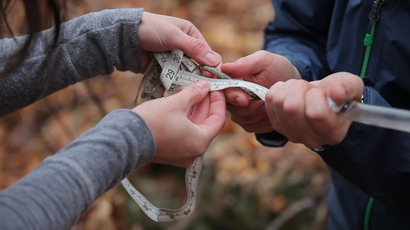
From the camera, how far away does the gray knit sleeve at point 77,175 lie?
0.87 meters

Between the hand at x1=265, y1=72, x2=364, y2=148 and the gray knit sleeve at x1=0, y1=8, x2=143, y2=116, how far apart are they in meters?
0.67

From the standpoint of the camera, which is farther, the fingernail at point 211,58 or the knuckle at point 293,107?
the fingernail at point 211,58

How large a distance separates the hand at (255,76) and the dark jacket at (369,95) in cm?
7

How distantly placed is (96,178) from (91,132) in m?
0.14

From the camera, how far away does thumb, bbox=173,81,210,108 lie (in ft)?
4.18

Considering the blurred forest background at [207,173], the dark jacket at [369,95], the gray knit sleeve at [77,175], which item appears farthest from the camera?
the blurred forest background at [207,173]

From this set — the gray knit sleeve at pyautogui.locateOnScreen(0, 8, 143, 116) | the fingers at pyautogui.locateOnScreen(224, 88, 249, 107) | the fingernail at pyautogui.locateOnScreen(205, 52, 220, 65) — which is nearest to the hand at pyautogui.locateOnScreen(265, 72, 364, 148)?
the fingers at pyautogui.locateOnScreen(224, 88, 249, 107)

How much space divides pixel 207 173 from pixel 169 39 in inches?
76.0

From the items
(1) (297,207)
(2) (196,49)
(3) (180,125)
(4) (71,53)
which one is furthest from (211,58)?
(1) (297,207)

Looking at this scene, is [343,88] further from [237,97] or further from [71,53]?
[71,53]

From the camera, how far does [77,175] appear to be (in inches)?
37.0

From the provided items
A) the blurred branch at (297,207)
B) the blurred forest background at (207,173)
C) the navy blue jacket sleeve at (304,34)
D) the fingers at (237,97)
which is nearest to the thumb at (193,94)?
the fingers at (237,97)

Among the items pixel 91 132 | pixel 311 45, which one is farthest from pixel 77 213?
pixel 311 45

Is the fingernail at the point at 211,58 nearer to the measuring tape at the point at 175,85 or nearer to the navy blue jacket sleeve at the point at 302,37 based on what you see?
the measuring tape at the point at 175,85
